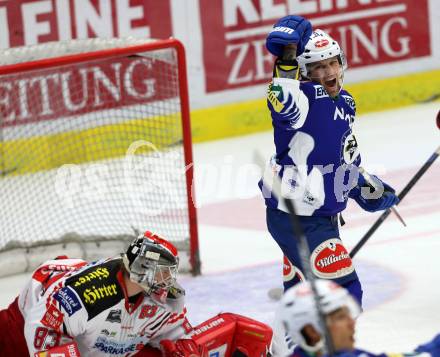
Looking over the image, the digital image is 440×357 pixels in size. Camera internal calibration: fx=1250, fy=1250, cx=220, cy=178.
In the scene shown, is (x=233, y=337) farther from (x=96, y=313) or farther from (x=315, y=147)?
(x=315, y=147)

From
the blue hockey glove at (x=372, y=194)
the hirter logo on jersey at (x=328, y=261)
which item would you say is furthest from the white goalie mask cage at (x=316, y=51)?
the hirter logo on jersey at (x=328, y=261)

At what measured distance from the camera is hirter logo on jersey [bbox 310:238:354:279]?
453 centimetres

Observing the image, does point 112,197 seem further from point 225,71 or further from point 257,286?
point 225,71

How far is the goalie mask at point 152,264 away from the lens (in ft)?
14.0

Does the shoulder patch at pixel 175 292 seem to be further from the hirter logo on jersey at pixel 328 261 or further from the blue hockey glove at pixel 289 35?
the blue hockey glove at pixel 289 35

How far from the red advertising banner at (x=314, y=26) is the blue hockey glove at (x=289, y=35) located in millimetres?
4141

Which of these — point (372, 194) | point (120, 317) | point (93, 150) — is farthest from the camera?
point (93, 150)

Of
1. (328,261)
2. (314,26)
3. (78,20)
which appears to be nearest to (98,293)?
(328,261)

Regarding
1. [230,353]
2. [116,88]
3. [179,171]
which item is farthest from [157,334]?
[116,88]

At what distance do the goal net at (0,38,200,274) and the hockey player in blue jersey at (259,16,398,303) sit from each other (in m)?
1.68

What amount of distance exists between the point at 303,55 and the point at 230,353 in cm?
115

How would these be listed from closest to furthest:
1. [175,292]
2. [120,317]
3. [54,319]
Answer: [54,319], [120,317], [175,292]

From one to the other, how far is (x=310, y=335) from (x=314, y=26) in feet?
19.2

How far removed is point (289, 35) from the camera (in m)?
4.39
